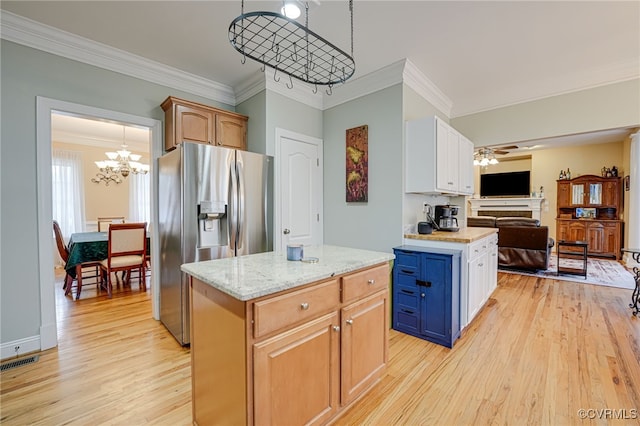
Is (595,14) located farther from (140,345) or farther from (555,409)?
(140,345)

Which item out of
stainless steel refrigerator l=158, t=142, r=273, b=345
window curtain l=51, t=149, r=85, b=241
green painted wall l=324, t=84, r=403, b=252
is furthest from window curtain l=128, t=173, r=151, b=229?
green painted wall l=324, t=84, r=403, b=252

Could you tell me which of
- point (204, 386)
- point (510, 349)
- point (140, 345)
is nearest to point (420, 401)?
point (510, 349)

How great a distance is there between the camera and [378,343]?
1.92 meters

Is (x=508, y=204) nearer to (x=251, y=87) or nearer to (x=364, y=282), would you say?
(x=251, y=87)

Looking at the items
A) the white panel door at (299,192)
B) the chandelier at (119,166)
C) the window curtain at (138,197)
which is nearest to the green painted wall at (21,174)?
the white panel door at (299,192)

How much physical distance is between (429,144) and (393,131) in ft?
1.39

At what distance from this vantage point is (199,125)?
3018 mm

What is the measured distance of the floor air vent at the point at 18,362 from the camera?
219 cm

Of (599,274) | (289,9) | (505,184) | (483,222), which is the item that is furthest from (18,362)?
(505,184)

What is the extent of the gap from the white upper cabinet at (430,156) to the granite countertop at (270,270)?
4.89 ft

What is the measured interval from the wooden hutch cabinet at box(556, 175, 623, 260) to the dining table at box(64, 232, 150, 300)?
966 centimetres

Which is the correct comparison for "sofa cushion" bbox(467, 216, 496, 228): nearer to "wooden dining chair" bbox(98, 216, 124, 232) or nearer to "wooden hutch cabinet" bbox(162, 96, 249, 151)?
"wooden hutch cabinet" bbox(162, 96, 249, 151)

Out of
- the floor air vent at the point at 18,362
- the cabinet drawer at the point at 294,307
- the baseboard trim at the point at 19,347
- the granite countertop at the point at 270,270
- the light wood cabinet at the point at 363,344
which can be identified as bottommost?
the floor air vent at the point at 18,362

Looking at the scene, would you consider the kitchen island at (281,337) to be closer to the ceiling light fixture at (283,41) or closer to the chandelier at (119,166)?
the ceiling light fixture at (283,41)
